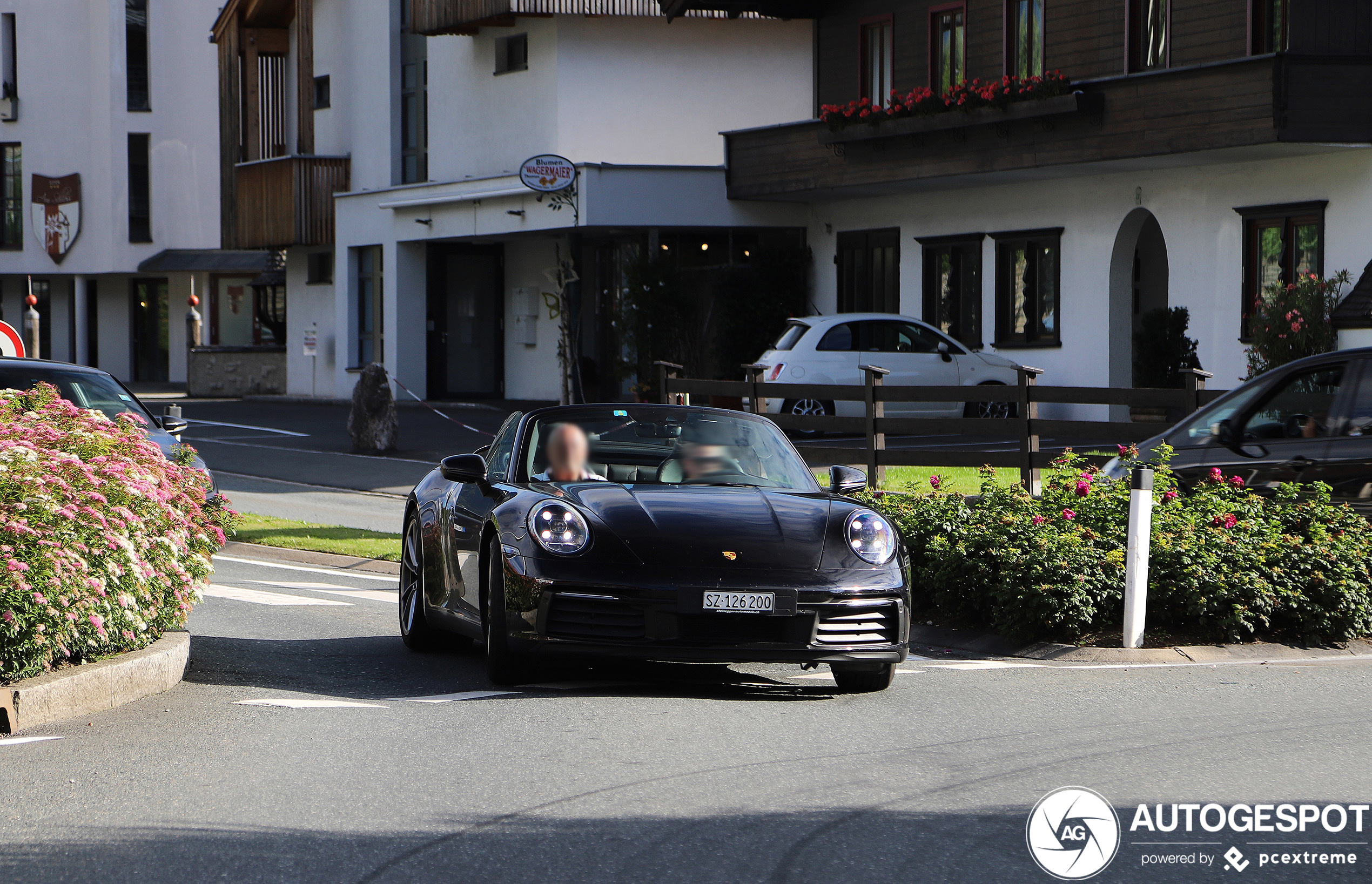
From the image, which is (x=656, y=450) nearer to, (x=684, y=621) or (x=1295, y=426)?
(x=684, y=621)

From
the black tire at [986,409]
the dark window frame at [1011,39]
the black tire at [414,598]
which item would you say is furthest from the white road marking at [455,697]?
the dark window frame at [1011,39]

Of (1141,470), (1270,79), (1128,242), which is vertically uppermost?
(1270,79)

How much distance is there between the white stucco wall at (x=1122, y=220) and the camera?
72.6 feet

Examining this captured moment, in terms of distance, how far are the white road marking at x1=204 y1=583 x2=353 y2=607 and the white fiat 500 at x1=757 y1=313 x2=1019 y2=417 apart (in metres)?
11.7

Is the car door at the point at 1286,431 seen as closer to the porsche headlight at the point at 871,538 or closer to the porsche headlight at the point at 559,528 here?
the porsche headlight at the point at 871,538

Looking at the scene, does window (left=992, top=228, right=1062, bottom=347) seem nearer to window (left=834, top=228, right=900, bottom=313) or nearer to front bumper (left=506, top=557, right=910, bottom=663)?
window (left=834, top=228, right=900, bottom=313)

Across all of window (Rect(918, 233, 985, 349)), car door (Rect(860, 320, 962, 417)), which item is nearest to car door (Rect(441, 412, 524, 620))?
car door (Rect(860, 320, 962, 417))

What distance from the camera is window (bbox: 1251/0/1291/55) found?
72.0ft

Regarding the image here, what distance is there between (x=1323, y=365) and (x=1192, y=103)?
11.4m

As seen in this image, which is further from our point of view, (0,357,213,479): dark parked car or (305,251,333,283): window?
(305,251,333,283): window

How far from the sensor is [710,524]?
313 inches

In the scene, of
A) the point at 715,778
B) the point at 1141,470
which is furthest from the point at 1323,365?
the point at 715,778

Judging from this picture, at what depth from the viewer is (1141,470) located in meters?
9.67

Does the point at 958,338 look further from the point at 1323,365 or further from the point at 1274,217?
the point at 1323,365
